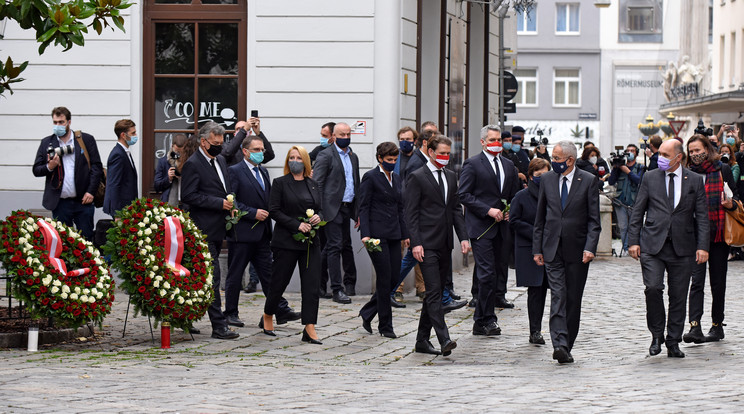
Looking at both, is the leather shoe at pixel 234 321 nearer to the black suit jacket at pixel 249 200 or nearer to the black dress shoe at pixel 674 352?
the black suit jacket at pixel 249 200

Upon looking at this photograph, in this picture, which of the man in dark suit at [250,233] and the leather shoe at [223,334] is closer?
the leather shoe at [223,334]

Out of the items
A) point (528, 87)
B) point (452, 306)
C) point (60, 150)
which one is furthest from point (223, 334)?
point (528, 87)

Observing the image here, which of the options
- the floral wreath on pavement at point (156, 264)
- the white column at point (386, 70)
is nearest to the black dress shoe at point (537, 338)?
the floral wreath on pavement at point (156, 264)

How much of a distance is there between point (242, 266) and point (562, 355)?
334 cm

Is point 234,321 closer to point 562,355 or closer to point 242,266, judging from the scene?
point 242,266

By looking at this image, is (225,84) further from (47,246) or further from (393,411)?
(393,411)

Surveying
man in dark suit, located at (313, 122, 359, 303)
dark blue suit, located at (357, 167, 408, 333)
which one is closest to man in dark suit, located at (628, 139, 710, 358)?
dark blue suit, located at (357, 167, 408, 333)

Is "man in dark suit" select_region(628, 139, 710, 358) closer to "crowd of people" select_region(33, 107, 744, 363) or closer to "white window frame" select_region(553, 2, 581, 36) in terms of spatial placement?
"crowd of people" select_region(33, 107, 744, 363)

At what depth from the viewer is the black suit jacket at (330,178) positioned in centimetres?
1439

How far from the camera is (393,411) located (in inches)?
312

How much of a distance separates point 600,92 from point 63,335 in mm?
63785

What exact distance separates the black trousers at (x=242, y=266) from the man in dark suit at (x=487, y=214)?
1.89 m

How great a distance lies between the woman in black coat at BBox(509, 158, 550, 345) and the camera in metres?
11.6

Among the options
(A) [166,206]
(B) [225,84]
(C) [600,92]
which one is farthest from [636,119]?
(A) [166,206]
